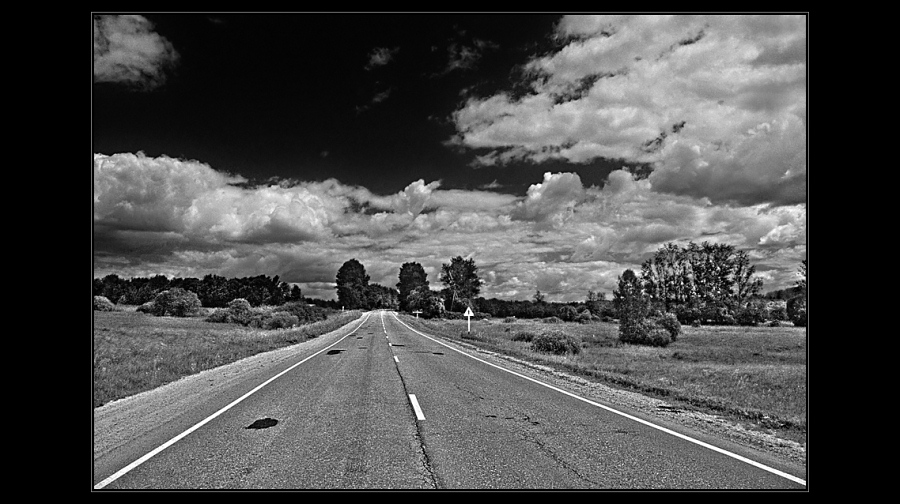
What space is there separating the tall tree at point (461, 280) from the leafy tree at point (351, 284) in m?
59.7

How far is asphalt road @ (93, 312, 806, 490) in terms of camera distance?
5.51 metres

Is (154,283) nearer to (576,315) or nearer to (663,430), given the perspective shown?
(576,315)

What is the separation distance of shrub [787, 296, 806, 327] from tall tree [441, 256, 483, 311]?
55288 mm

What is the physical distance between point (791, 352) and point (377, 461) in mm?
40375

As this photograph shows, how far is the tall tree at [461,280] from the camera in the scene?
105375mm

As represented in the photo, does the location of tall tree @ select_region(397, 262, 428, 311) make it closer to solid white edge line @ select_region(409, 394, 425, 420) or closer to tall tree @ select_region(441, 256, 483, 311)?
tall tree @ select_region(441, 256, 483, 311)

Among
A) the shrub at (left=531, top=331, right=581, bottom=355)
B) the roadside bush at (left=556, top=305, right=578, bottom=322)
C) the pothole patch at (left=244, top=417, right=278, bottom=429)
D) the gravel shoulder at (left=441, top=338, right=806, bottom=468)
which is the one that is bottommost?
the roadside bush at (left=556, top=305, right=578, bottom=322)

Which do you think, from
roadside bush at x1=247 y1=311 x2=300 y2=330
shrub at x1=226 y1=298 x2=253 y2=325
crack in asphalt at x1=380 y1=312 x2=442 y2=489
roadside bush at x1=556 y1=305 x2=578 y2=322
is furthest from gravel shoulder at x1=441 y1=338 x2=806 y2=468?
roadside bush at x1=556 y1=305 x2=578 y2=322

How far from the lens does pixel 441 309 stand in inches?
3962

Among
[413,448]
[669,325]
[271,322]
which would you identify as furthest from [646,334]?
[413,448]

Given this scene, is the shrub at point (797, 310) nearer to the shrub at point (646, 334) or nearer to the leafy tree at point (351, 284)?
the shrub at point (646, 334)

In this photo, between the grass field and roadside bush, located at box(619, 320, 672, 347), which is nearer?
the grass field

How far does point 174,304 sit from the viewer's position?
6638 centimetres

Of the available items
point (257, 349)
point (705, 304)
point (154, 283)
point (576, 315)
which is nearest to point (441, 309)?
point (576, 315)
